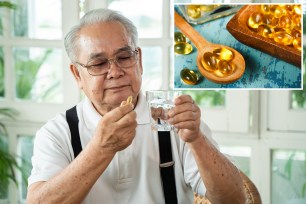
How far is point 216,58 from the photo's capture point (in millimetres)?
2354

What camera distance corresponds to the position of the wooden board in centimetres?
231

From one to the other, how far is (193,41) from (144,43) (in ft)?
1.05

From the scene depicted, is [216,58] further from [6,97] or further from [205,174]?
[6,97]

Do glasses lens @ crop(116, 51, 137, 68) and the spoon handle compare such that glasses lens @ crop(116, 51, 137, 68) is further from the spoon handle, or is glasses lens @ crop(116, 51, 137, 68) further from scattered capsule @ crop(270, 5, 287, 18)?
scattered capsule @ crop(270, 5, 287, 18)

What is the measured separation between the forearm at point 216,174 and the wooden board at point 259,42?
84cm

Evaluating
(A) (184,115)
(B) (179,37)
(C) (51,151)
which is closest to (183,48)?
(B) (179,37)

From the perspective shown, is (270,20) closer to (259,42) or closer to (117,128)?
(259,42)

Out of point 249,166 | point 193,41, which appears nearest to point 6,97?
point 193,41

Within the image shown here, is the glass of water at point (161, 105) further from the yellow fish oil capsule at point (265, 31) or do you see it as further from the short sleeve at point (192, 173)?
the yellow fish oil capsule at point (265, 31)

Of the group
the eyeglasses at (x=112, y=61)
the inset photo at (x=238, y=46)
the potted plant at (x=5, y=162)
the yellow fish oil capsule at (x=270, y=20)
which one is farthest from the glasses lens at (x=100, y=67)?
the potted plant at (x=5, y=162)

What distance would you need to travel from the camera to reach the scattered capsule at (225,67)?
2.34m

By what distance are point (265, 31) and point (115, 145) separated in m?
1.06

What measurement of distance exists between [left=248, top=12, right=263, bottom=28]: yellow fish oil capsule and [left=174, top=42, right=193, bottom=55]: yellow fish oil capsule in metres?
0.26

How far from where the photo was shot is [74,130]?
5.73ft
